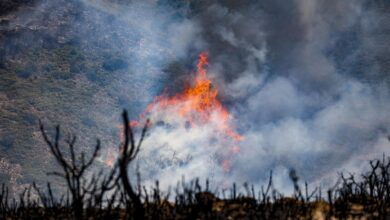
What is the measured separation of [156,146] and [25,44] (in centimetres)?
2275

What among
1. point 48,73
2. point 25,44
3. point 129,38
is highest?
point 129,38

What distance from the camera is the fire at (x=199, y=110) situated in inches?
2131

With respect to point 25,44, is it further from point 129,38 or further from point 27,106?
point 129,38

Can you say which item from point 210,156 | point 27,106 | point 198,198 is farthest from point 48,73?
point 198,198

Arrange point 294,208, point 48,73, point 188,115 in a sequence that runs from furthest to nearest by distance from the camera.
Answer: point 188,115 < point 48,73 < point 294,208

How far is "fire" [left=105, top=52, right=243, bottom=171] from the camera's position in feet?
178

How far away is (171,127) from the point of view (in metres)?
53.1

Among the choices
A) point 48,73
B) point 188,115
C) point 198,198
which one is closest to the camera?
point 198,198

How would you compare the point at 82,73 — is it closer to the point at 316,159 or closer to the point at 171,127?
the point at 171,127

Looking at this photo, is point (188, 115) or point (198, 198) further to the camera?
point (188, 115)

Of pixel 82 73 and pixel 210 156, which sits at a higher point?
pixel 82 73

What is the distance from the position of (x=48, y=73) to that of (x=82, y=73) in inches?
173

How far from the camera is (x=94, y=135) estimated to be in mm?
46031

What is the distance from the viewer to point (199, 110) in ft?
192
